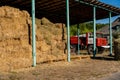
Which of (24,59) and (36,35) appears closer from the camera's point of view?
(24,59)

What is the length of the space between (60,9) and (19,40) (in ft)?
33.8

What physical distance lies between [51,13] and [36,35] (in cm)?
1030

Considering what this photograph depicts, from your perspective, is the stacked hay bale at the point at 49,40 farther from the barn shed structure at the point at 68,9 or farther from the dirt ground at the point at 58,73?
the dirt ground at the point at 58,73

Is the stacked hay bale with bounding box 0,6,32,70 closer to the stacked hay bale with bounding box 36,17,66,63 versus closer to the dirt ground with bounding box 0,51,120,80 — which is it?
the dirt ground with bounding box 0,51,120,80

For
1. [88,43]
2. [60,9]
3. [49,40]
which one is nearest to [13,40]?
[49,40]

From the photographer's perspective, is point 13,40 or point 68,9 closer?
point 13,40

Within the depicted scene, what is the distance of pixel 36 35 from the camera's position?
16.4 m

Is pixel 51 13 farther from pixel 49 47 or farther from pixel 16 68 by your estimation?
pixel 16 68

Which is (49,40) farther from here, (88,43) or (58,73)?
(88,43)

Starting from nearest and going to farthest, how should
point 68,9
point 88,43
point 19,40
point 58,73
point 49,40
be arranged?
point 58,73, point 19,40, point 49,40, point 68,9, point 88,43

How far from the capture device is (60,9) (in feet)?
80.0

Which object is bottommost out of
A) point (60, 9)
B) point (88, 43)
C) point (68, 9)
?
point (88, 43)

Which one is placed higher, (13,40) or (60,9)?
(60,9)

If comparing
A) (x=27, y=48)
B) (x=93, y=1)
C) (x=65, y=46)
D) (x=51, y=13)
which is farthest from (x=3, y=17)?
(x=51, y=13)
